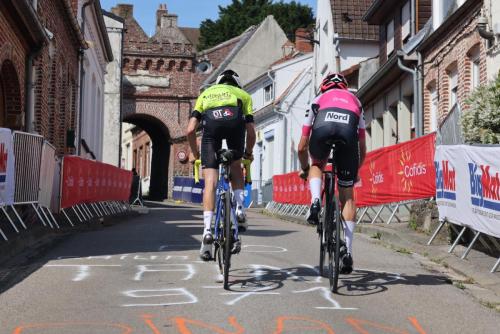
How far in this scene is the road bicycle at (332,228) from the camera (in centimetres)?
704

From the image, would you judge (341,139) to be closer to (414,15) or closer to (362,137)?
(362,137)

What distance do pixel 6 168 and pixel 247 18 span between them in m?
59.4

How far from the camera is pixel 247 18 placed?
7006 cm

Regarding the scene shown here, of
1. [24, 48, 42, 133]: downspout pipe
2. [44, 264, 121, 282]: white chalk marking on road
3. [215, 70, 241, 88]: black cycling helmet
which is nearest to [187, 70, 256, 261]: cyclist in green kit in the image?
[215, 70, 241, 88]: black cycling helmet

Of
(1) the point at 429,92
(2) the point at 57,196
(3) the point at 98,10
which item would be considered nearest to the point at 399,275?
(2) the point at 57,196

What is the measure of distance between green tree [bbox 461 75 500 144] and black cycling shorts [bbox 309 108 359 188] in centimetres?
526

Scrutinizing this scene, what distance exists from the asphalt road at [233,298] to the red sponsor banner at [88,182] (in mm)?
6728

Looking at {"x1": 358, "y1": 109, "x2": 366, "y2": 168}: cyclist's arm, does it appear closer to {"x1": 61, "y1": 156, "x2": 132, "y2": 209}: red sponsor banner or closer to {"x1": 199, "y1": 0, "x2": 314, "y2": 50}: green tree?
{"x1": 61, "y1": 156, "x2": 132, "y2": 209}: red sponsor banner

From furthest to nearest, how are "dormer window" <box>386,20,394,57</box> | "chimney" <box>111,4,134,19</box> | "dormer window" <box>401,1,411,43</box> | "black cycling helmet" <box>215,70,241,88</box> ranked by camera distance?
"chimney" <box>111,4,134,19</box> → "dormer window" <box>386,20,394,57</box> → "dormer window" <box>401,1,411,43</box> → "black cycling helmet" <box>215,70,241,88</box>

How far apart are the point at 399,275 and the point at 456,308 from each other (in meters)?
1.80

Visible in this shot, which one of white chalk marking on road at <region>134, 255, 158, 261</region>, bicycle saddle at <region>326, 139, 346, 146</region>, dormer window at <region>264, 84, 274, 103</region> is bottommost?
white chalk marking on road at <region>134, 255, 158, 261</region>

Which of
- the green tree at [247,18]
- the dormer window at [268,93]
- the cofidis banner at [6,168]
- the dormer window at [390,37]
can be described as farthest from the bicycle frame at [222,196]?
the green tree at [247,18]

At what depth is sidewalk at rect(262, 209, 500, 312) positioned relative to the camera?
7.82 m

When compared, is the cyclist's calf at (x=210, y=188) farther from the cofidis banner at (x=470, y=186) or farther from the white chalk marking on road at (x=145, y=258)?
the cofidis banner at (x=470, y=186)
